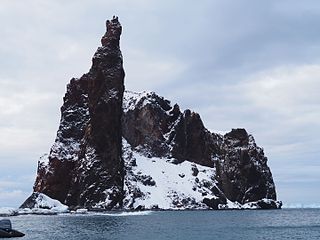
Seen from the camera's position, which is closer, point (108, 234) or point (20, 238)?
point (20, 238)

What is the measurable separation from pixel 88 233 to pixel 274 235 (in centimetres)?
3950

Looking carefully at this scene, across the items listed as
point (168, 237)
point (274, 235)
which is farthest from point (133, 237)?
point (274, 235)

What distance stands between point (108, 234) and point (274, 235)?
3521 centimetres

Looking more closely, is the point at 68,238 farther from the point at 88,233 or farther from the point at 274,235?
the point at 274,235

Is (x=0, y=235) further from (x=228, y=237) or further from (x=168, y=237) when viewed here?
(x=228, y=237)

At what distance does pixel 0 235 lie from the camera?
10738cm

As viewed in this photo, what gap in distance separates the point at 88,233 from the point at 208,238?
26980 mm

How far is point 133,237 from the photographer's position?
346ft

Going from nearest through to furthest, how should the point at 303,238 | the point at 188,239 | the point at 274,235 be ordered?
the point at 188,239, the point at 303,238, the point at 274,235

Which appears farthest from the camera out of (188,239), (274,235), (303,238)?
(274,235)

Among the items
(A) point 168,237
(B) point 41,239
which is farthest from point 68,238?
(A) point 168,237

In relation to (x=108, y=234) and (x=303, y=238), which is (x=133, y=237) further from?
(x=303, y=238)

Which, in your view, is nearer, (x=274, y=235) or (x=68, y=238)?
(x=68, y=238)

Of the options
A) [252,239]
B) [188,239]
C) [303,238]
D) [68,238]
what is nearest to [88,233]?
[68,238]
